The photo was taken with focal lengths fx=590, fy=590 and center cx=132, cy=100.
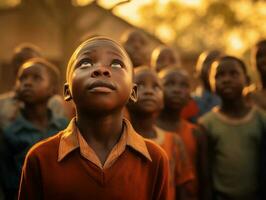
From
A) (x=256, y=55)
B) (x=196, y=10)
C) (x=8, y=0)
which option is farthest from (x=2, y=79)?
(x=196, y=10)

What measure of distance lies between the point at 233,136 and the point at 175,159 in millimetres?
669

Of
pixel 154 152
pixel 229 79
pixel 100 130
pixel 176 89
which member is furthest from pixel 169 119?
pixel 100 130

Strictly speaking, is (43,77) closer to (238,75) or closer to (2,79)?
(238,75)

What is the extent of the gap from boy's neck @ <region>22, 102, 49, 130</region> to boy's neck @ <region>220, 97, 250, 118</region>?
5.22 ft

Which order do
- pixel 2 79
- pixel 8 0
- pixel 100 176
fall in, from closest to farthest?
1. pixel 100 176
2. pixel 2 79
3. pixel 8 0

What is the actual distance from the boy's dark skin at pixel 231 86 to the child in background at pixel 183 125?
0.32 meters

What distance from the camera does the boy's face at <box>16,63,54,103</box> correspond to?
4836mm

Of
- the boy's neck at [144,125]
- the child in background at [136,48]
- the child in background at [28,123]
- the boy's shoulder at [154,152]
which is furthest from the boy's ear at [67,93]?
the child in background at [136,48]

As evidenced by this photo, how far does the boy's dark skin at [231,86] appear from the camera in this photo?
5137 mm

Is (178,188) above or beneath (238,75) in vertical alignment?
beneath

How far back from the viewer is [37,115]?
197 inches

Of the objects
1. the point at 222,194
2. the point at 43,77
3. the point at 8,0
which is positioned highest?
the point at 8,0

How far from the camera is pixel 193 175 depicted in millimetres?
4895

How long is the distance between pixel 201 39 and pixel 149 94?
4360 cm
